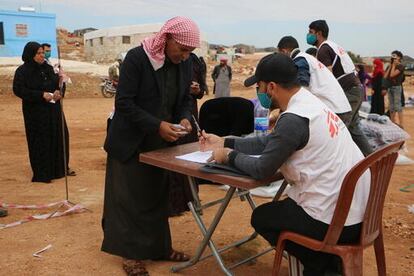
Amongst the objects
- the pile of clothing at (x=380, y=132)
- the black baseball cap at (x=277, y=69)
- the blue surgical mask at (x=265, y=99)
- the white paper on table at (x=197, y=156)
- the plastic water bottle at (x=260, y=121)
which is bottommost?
the pile of clothing at (x=380, y=132)

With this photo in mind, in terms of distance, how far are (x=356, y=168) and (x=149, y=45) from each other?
1.58 metres

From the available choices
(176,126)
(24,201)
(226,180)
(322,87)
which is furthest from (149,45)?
(24,201)

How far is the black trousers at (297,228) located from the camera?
8.07 feet

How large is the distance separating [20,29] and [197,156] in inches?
969

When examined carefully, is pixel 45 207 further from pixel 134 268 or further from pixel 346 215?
pixel 346 215

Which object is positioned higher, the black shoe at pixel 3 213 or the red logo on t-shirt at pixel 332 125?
the red logo on t-shirt at pixel 332 125

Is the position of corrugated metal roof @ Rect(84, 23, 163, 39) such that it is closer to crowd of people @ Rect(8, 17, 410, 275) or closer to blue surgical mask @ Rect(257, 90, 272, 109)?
crowd of people @ Rect(8, 17, 410, 275)

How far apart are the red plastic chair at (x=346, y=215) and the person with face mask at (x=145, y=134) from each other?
1092 mm

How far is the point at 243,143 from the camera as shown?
2.96 metres

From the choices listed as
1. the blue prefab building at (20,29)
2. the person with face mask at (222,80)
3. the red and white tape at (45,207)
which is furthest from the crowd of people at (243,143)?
the blue prefab building at (20,29)

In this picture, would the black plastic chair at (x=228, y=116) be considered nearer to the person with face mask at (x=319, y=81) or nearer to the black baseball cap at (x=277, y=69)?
the person with face mask at (x=319, y=81)

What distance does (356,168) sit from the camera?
88.9 inches

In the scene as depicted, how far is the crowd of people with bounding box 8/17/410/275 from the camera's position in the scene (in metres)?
2.41

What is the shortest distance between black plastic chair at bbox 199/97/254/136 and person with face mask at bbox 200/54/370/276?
2.76 metres
